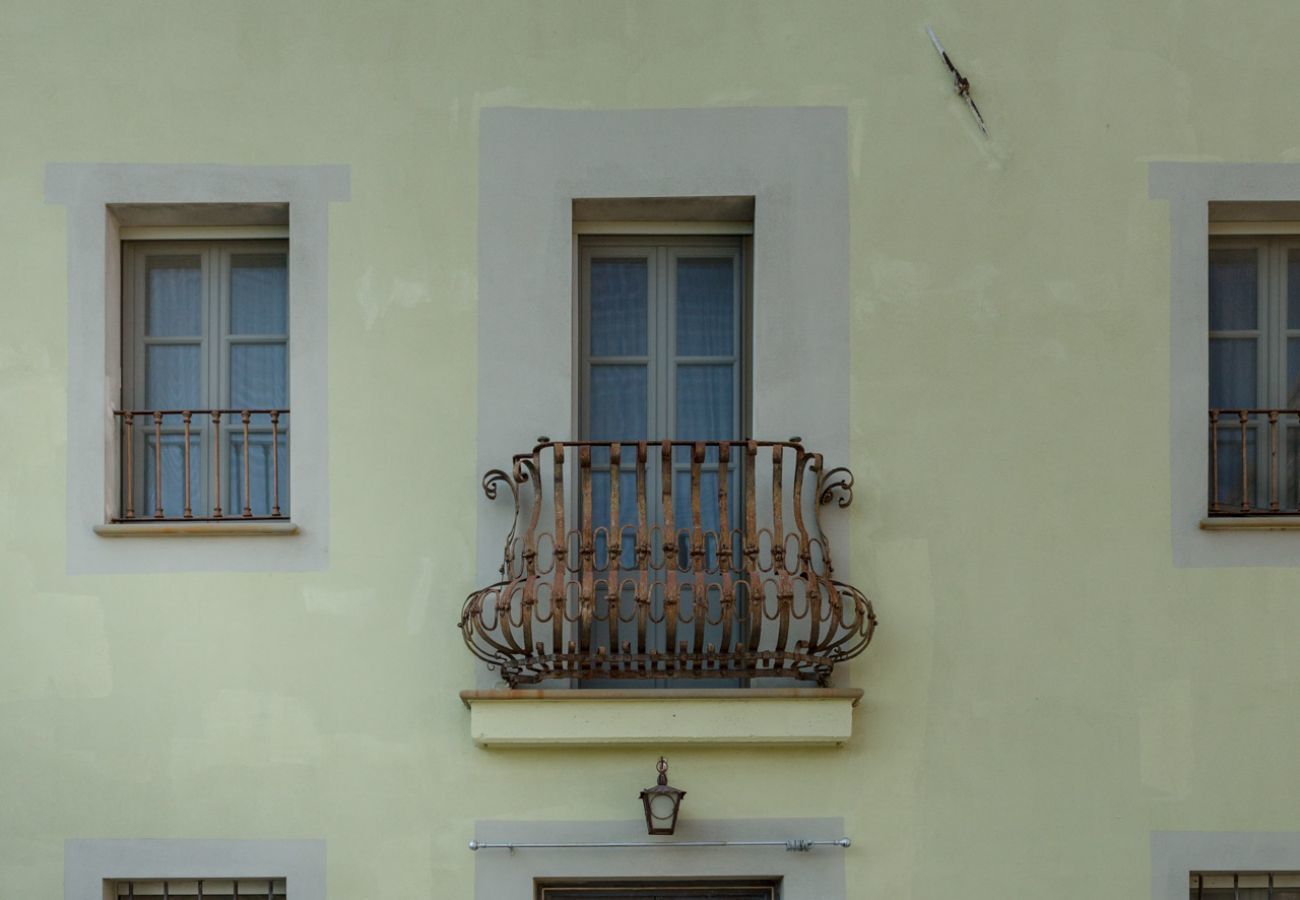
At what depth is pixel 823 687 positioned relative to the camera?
7.09m

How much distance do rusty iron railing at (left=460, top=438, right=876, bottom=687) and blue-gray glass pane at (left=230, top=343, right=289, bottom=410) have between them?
1.25 m

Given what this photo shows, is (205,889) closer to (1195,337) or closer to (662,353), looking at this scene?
(662,353)

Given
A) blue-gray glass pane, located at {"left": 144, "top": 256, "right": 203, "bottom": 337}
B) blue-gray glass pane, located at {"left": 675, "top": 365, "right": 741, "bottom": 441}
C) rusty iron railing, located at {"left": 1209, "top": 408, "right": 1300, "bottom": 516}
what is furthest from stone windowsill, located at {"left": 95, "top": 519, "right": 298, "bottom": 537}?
rusty iron railing, located at {"left": 1209, "top": 408, "right": 1300, "bottom": 516}

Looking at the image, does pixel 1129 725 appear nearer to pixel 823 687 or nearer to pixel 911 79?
pixel 823 687

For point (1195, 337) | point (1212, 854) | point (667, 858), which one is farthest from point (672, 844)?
point (1195, 337)

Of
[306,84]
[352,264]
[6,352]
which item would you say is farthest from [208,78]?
[6,352]

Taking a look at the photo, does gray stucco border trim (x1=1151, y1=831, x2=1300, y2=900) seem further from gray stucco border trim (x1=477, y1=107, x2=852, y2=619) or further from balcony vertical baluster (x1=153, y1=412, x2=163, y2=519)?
balcony vertical baluster (x1=153, y1=412, x2=163, y2=519)

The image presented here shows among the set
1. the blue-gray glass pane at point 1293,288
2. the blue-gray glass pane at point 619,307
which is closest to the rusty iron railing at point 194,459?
the blue-gray glass pane at point 619,307

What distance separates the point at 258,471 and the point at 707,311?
7.69 ft

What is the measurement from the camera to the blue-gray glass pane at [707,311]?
7727 mm

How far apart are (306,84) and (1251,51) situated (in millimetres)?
4505

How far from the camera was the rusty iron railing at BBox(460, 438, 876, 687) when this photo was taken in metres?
6.99

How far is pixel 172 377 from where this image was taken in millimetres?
7711

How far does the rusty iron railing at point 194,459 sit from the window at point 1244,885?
4.66 m
